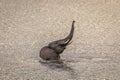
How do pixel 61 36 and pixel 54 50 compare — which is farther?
pixel 61 36

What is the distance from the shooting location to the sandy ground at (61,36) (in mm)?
2789

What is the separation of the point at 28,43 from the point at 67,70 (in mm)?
767

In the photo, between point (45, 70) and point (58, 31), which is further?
point (58, 31)

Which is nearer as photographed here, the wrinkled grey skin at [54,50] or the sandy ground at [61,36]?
the sandy ground at [61,36]

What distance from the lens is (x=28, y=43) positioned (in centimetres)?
351

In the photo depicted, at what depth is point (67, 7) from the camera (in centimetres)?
510

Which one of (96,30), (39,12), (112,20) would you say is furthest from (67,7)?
(96,30)

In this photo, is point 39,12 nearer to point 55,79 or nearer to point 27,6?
point 27,6

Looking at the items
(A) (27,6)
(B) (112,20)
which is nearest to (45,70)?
(B) (112,20)

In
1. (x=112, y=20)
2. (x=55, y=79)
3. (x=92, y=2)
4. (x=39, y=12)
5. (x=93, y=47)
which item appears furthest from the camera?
(x=92, y=2)

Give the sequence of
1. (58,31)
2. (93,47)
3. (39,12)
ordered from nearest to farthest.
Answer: (93,47) → (58,31) → (39,12)

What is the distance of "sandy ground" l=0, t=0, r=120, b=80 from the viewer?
2789mm

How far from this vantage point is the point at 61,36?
12.3ft

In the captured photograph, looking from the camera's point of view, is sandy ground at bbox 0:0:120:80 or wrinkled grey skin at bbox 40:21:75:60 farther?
wrinkled grey skin at bbox 40:21:75:60
